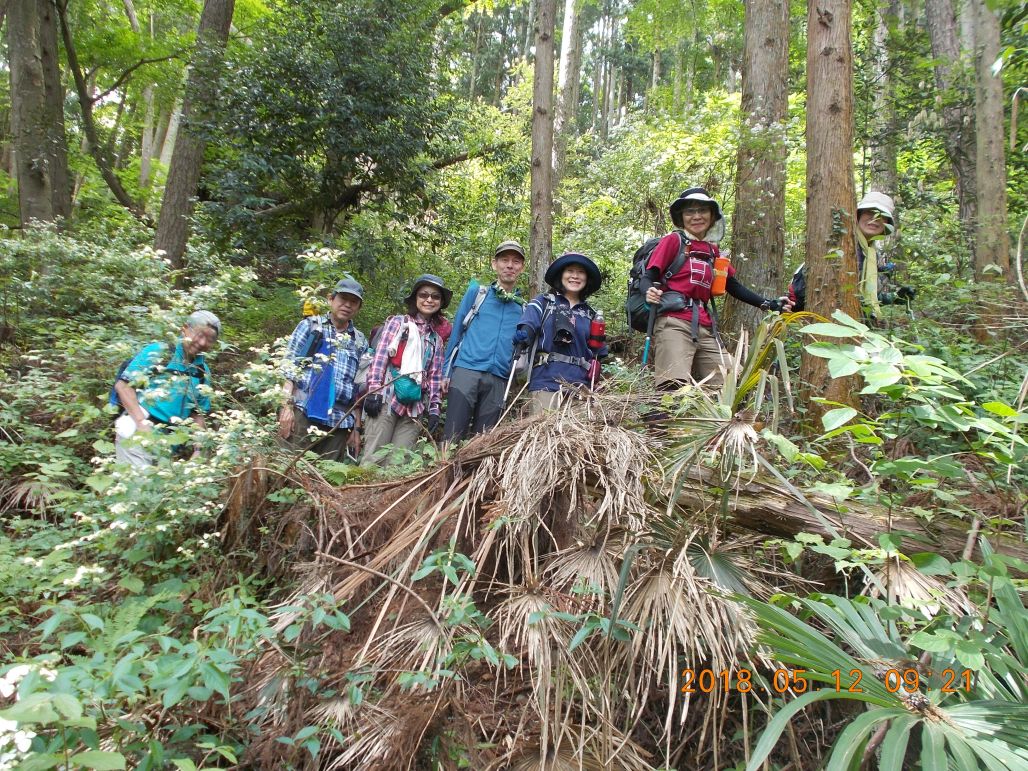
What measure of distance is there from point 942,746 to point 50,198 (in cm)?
1234

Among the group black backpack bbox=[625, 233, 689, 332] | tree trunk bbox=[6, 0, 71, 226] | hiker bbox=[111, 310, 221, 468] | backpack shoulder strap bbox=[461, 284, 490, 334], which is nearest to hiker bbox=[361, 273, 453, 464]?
backpack shoulder strap bbox=[461, 284, 490, 334]

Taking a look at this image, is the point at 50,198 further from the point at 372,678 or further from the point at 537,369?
the point at 372,678

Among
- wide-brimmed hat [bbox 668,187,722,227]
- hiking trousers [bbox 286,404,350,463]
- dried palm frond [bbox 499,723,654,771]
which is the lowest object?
dried palm frond [bbox 499,723,654,771]

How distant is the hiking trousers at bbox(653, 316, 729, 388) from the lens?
500 centimetres

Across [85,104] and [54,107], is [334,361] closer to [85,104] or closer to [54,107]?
[54,107]

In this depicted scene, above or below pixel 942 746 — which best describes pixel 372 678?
below

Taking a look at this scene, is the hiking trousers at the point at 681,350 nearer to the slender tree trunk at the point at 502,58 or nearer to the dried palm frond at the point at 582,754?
the dried palm frond at the point at 582,754

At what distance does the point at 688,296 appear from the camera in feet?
16.9

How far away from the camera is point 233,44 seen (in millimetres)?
9656

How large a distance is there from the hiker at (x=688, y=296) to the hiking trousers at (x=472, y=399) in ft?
4.68

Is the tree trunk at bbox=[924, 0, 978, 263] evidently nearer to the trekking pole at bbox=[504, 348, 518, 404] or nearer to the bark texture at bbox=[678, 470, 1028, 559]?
the trekking pole at bbox=[504, 348, 518, 404]

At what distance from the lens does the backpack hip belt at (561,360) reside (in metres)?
5.25

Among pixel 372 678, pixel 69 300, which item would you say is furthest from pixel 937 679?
pixel 69 300

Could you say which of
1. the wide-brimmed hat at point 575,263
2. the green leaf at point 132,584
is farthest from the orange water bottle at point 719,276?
the green leaf at point 132,584
